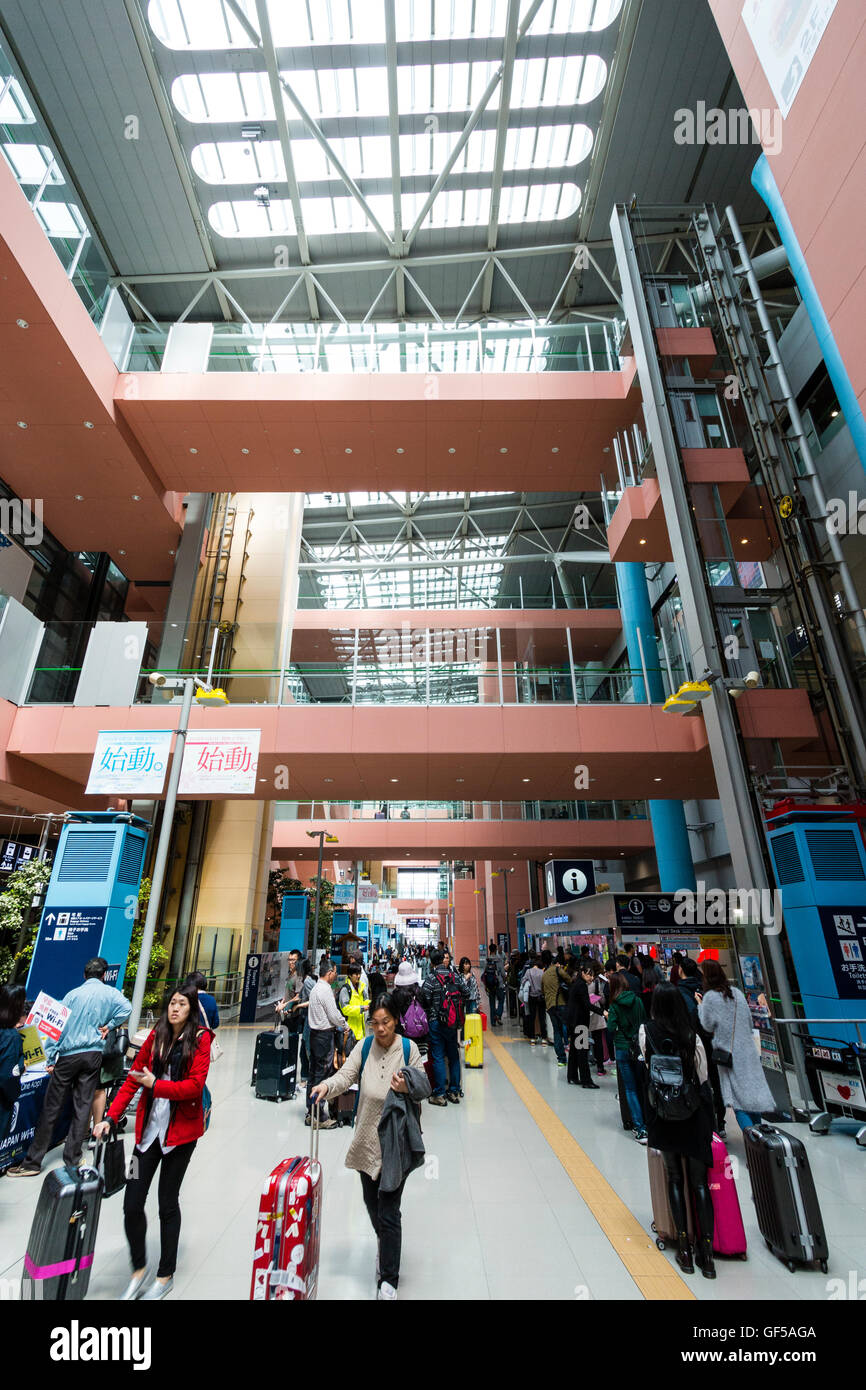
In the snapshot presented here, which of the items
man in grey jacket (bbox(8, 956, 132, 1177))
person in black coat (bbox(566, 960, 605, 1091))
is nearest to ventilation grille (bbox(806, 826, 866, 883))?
person in black coat (bbox(566, 960, 605, 1091))

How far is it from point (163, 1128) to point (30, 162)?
16635 mm

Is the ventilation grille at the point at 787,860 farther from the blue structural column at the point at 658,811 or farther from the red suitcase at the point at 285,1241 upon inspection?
the blue structural column at the point at 658,811

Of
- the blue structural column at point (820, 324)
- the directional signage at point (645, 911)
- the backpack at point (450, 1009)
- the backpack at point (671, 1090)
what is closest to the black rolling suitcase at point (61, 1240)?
the backpack at point (671, 1090)

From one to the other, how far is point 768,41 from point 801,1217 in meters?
10.8

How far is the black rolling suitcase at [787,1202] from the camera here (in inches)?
148

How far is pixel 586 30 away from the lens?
13727mm

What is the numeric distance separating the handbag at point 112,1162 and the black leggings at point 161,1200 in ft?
1.27

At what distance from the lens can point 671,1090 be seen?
12.5ft

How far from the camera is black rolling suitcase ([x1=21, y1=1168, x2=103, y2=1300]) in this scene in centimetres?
287

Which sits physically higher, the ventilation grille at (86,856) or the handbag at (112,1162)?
the ventilation grille at (86,856)

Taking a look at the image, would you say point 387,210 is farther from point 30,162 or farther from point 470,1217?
point 470,1217

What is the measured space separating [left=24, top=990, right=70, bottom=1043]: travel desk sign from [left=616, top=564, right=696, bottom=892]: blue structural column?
560 inches

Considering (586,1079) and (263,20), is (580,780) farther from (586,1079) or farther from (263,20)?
(263,20)

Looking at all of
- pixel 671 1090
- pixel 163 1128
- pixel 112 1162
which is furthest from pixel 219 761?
pixel 671 1090
